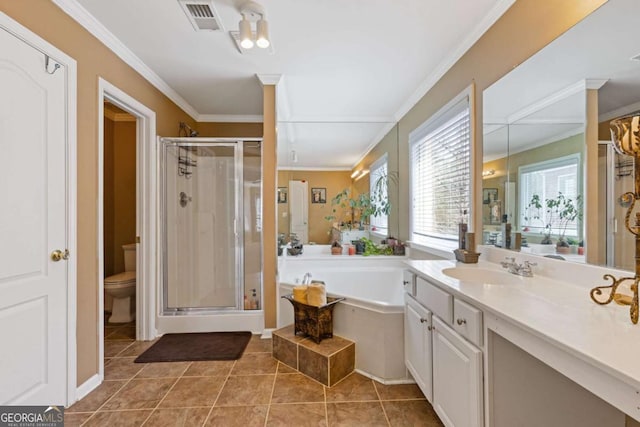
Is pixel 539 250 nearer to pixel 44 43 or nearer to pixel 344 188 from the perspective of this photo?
pixel 344 188

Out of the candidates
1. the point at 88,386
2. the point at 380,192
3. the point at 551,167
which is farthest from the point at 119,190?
the point at 551,167

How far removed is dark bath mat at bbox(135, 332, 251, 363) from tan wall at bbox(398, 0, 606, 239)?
2260 mm

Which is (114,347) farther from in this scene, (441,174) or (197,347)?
(441,174)

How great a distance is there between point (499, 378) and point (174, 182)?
3065 mm

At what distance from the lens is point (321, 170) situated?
404 cm

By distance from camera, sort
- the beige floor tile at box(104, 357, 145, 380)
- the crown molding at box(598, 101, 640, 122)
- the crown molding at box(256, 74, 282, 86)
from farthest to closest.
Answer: the crown molding at box(256, 74, 282, 86), the beige floor tile at box(104, 357, 145, 380), the crown molding at box(598, 101, 640, 122)

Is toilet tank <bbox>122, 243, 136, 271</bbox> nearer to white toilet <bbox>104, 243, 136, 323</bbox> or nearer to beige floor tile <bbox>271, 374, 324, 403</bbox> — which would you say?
white toilet <bbox>104, 243, 136, 323</bbox>

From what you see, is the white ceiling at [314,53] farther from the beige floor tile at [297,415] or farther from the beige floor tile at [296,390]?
the beige floor tile at [297,415]

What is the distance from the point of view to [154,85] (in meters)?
2.69

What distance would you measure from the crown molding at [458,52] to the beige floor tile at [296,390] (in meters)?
2.63

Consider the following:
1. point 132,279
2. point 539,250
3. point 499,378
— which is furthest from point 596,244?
point 132,279

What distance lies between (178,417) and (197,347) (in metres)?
0.90

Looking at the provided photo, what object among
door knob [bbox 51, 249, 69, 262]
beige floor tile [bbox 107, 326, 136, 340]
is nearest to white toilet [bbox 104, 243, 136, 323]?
beige floor tile [bbox 107, 326, 136, 340]

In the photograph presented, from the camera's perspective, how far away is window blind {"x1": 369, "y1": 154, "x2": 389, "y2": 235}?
12.0 feet
